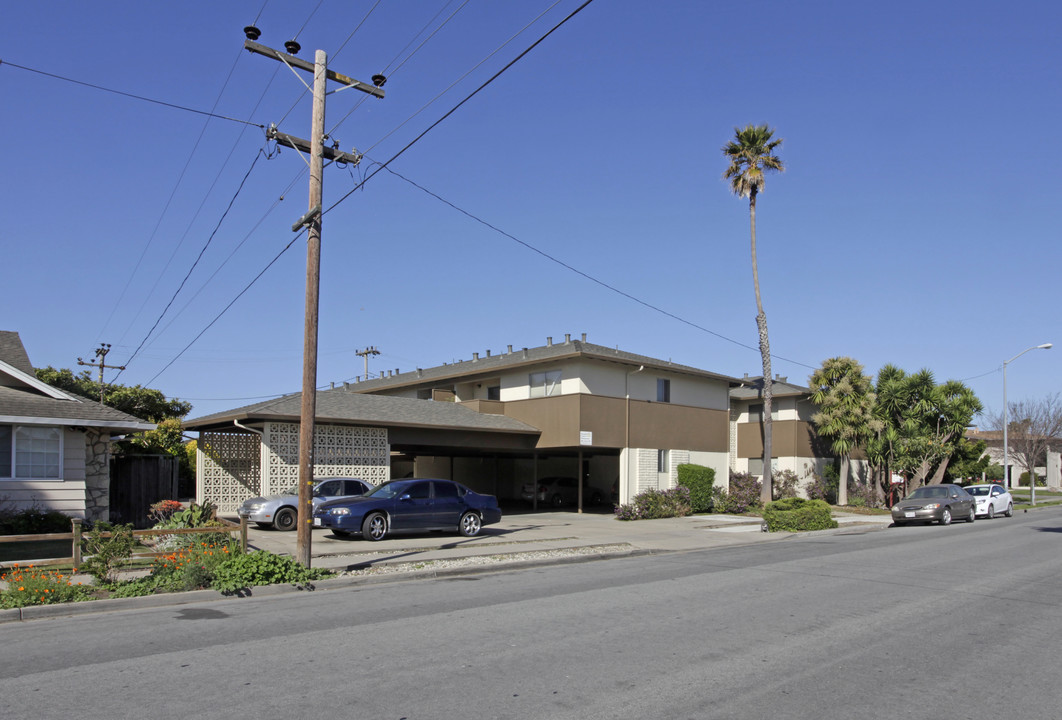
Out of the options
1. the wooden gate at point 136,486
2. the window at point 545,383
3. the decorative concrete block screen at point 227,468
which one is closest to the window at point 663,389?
the window at point 545,383

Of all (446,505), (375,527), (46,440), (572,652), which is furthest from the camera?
(446,505)

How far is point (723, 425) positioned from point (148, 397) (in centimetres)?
2892

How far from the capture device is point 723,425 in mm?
34219

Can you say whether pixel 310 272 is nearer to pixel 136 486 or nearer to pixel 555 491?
pixel 136 486

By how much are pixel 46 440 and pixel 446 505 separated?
886 centimetres

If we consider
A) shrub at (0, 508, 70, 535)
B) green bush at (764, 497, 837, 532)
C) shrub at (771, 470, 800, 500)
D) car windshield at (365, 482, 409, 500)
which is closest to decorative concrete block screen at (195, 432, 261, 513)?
shrub at (0, 508, 70, 535)

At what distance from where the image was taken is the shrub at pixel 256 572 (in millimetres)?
11555

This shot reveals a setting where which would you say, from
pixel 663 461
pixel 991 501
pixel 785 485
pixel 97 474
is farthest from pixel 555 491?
pixel 97 474

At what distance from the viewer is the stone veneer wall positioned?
60.8ft

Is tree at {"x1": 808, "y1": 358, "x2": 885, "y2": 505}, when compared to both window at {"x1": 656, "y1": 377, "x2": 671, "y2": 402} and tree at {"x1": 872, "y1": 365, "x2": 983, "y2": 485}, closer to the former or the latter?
tree at {"x1": 872, "y1": 365, "x2": 983, "y2": 485}

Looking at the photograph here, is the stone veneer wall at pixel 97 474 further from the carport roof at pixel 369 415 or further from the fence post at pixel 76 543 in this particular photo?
the fence post at pixel 76 543

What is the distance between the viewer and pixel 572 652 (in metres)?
7.62

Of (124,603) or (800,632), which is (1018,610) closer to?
(800,632)

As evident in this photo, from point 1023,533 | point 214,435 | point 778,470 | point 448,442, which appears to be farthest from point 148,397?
point 1023,533
